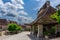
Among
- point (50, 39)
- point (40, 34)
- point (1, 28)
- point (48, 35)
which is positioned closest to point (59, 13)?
point (50, 39)

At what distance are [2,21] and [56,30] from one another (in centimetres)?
4423

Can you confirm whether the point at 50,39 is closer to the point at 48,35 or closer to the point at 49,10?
the point at 48,35

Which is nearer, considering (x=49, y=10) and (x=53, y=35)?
(x=53, y=35)

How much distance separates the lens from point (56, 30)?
24734 mm

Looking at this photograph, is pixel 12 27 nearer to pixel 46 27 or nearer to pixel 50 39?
pixel 46 27

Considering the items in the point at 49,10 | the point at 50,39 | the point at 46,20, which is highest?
the point at 49,10

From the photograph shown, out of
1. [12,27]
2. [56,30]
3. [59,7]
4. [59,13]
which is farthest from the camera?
[12,27]

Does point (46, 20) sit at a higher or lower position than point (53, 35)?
higher

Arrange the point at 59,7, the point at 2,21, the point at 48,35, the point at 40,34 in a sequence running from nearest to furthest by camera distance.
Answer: the point at 59,7, the point at 48,35, the point at 40,34, the point at 2,21

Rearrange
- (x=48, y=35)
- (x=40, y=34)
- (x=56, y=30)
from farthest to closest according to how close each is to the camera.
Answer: (x=40, y=34) < (x=56, y=30) < (x=48, y=35)

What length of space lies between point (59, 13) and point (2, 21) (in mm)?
50455

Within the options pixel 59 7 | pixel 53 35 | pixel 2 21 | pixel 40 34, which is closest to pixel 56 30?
pixel 53 35

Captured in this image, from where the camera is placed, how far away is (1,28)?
5897 centimetres

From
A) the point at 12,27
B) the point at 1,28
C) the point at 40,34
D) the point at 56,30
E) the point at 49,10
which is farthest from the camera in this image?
the point at 1,28
